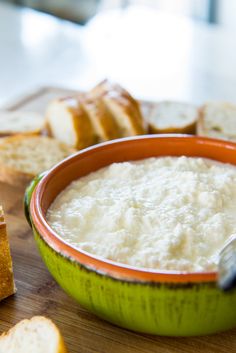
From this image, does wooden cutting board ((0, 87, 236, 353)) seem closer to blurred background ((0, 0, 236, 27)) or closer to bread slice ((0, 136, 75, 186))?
bread slice ((0, 136, 75, 186))

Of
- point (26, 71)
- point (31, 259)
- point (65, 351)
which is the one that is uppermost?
point (65, 351)

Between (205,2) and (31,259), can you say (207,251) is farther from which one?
(205,2)

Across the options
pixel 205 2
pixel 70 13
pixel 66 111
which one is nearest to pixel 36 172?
pixel 66 111

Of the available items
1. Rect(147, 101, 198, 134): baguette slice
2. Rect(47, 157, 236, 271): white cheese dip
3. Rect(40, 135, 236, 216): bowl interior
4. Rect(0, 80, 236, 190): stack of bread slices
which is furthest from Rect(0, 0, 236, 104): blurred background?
Rect(47, 157, 236, 271): white cheese dip

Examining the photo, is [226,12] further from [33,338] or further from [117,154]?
[33,338]

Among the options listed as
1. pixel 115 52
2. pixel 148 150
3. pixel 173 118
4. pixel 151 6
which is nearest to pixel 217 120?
pixel 173 118

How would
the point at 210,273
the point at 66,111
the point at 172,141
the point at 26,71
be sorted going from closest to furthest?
the point at 210,273 < the point at 172,141 < the point at 66,111 < the point at 26,71

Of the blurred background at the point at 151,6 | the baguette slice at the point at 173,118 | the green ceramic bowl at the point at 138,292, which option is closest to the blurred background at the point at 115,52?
the blurred background at the point at 151,6
